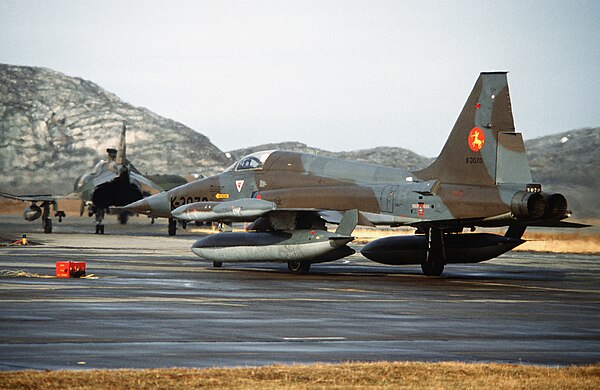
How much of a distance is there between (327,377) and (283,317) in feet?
20.0

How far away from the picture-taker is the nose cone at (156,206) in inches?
1313

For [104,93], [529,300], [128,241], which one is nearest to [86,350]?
[529,300]

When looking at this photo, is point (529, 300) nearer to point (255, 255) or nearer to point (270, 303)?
point (270, 303)

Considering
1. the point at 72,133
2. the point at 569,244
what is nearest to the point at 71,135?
the point at 72,133

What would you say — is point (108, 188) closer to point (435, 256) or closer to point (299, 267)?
point (299, 267)

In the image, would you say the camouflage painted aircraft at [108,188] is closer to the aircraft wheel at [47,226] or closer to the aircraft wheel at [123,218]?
the aircraft wheel at [47,226]

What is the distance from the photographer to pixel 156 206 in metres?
33.5

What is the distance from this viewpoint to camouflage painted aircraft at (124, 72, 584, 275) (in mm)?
Answer: 26906

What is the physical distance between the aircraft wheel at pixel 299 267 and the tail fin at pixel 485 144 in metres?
4.16

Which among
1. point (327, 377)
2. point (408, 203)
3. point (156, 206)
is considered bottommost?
point (327, 377)

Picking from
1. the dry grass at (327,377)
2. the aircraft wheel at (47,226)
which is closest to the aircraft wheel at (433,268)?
the dry grass at (327,377)

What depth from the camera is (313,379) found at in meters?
10.5

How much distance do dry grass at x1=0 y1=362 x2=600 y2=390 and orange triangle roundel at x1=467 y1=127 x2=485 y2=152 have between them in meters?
16.6

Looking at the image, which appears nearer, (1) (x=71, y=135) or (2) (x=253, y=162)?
(2) (x=253, y=162)
